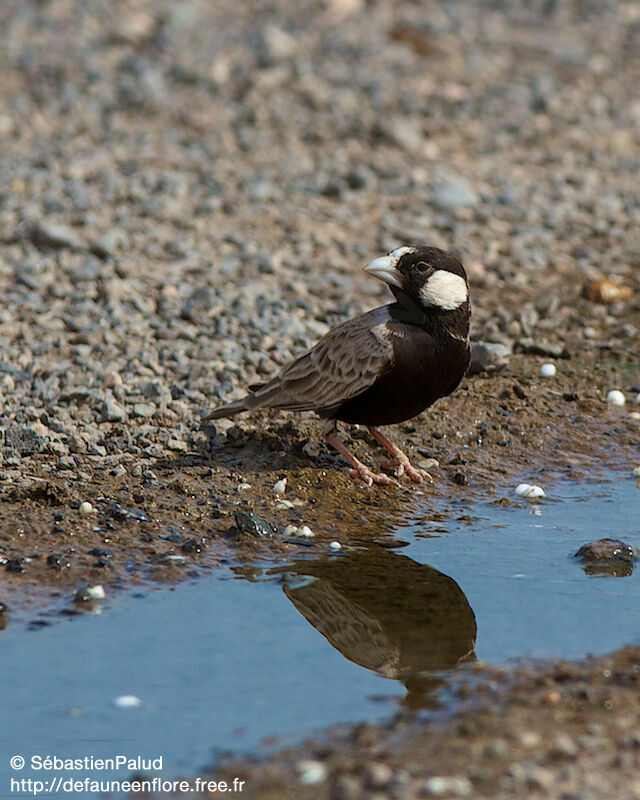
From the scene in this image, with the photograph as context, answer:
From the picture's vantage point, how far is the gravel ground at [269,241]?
20.0 ft

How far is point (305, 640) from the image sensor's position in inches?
185

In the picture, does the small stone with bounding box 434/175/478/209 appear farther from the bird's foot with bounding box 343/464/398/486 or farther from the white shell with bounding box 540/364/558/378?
the bird's foot with bounding box 343/464/398/486

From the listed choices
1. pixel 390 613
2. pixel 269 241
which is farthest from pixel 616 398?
pixel 269 241

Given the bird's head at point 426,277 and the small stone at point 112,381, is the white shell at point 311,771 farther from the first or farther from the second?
the small stone at point 112,381

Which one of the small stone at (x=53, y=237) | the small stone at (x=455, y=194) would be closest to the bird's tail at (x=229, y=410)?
the small stone at (x=53, y=237)

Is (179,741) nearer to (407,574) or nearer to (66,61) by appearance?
(407,574)

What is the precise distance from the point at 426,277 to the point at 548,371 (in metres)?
1.87

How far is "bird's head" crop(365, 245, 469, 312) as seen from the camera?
5938mm

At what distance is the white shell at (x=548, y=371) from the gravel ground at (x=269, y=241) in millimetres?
63

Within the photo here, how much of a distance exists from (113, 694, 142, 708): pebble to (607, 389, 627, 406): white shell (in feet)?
13.1

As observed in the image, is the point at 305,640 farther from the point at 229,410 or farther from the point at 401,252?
the point at 401,252

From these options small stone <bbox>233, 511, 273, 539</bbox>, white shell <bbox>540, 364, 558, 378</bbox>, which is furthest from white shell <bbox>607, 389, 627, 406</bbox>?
small stone <bbox>233, 511, 273, 539</bbox>

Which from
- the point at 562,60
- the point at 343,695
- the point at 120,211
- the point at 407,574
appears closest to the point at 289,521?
the point at 407,574

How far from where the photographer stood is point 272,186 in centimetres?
1009
